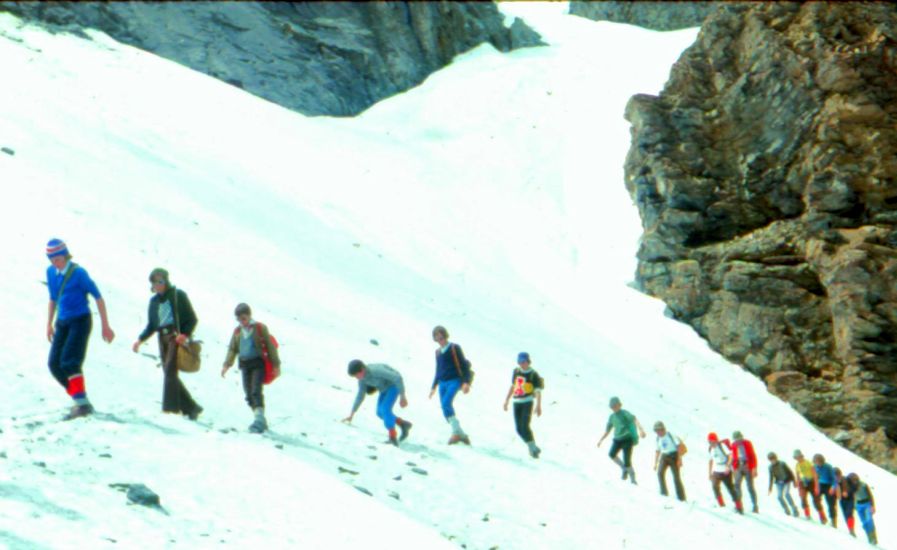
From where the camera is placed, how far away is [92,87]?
114 feet

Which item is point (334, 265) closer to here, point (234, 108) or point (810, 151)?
point (234, 108)

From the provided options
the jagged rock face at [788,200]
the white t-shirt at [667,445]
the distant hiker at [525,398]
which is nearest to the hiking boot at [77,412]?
the distant hiker at [525,398]

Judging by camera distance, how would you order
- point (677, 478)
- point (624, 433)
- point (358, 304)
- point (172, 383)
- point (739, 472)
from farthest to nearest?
point (358, 304) < point (739, 472) < point (624, 433) < point (677, 478) < point (172, 383)

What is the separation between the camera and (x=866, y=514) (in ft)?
71.0

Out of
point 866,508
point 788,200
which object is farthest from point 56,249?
point 788,200

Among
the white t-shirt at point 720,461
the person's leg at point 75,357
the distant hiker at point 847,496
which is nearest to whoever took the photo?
the person's leg at point 75,357

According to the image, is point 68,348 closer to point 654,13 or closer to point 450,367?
point 450,367

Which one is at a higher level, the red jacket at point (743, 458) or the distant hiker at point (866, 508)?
the red jacket at point (743, 458)

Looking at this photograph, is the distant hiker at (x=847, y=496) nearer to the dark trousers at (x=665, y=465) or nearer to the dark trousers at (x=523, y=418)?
the dark trousers at (x=665, y=465)

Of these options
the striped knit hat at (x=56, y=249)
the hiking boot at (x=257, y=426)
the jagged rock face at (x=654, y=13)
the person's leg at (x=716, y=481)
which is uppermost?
the jagged rock face at (x=654, y=13)

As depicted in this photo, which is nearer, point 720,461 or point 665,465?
point 665,465

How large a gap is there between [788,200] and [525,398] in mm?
21401

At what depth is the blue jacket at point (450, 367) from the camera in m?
16.1

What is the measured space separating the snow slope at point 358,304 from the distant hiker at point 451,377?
1.73 feet
